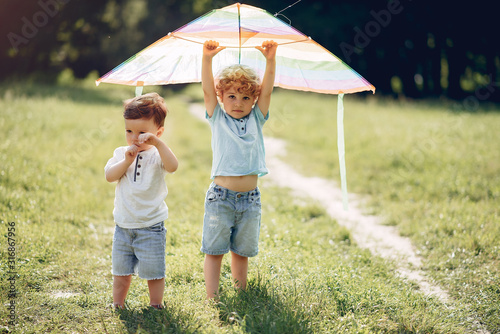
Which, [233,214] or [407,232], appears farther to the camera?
[407,232]

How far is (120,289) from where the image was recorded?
3309mm

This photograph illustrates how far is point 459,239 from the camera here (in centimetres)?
497

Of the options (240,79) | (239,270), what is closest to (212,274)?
(239,270)

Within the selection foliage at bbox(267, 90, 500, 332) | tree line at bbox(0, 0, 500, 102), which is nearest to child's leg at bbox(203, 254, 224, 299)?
foliage at bbox(267, 90, 500, 332)

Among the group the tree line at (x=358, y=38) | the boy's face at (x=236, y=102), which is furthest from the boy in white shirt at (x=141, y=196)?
the tree line at (x=358, y=38)

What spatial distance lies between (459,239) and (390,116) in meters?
8.45

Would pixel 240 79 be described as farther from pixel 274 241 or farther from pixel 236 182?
pixel 274 241

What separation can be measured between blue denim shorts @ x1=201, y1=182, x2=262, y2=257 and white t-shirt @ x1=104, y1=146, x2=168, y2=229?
14.5 inches

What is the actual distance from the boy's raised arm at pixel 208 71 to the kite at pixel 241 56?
0.07 metres

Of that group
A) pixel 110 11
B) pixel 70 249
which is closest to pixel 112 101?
pixel 110 11

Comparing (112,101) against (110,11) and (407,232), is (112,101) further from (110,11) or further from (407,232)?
(407,232)

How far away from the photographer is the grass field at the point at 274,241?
128 inches

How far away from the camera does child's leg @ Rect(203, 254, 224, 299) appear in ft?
11.2

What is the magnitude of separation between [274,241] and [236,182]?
1.62 metres
